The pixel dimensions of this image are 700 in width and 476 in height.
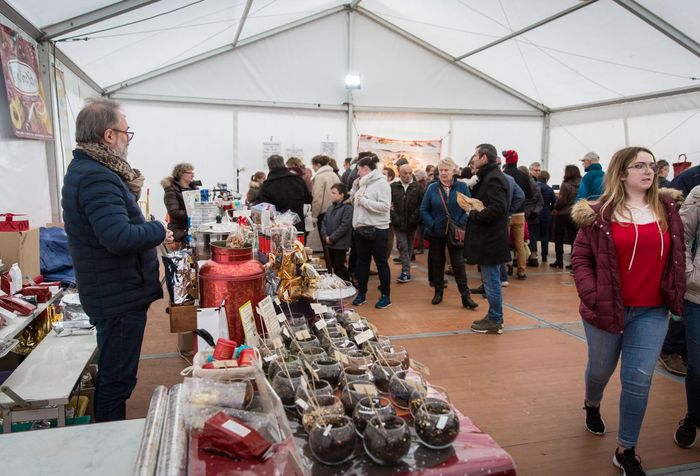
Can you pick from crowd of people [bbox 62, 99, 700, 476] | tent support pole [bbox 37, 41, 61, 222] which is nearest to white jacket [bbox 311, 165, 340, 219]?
tent support pole [bbox 37, 41, 61, 222]

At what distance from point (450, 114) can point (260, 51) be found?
13.1 ft

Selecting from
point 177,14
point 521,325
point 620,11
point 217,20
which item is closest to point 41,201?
point 177,14

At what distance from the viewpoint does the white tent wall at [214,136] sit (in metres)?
8.30

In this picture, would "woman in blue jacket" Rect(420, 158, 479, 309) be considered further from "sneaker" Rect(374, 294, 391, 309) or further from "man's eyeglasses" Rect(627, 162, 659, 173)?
"man's eyeglasses" Rect(627, 162, 659, 173)

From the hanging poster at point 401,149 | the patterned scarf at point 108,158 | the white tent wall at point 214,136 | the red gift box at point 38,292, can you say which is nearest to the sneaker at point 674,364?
the patterned scarf at point 108,158

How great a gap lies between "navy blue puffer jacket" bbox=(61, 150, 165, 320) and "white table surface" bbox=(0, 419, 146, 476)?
832 millimetres

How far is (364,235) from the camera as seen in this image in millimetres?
4602

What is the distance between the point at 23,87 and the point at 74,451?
3.67m

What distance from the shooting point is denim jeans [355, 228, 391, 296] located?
183 inches

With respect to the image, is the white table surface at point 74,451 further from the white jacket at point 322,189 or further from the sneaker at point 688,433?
the white jacket at point 322,189

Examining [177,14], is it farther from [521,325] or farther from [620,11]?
[620,11]

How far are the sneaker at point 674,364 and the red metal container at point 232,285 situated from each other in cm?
302

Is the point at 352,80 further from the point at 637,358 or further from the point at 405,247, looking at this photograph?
the point at 637,358

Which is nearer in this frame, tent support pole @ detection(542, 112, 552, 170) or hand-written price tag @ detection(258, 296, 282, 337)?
hand-written price tag @ detection(258, 296, 282, 337)
